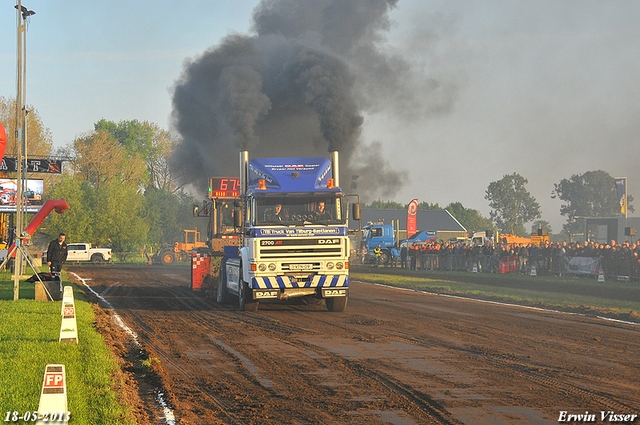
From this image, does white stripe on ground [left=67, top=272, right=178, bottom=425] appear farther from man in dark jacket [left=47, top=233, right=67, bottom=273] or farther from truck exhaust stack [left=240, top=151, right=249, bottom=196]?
truck exhaust stack [left=240, top=151, right=249, bottom=196]

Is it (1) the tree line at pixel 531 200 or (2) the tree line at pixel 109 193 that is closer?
(2) the tree line at pixel 109 193

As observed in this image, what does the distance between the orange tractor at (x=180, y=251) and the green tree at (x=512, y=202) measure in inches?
3674

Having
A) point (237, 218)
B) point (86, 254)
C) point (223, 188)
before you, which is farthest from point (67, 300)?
point (86, 254)

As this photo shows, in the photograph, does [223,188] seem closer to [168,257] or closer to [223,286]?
[223,286]

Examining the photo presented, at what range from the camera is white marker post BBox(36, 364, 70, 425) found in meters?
4.36

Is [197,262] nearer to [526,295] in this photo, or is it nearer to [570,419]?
[526,295]

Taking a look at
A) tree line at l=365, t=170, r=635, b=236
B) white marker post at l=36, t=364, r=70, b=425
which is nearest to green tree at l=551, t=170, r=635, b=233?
tree line at l=365, t=170, r=635, b=236

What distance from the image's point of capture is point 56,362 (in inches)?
333

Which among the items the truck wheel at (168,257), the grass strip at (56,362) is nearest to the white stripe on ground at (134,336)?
the grass strip at (56,362)

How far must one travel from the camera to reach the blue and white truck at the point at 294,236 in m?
15.3

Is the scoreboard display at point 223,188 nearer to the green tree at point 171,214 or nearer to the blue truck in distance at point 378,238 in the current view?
the blue truck in distance at point 378,238

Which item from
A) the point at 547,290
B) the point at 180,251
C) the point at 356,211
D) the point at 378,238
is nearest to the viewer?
the point at 356,211

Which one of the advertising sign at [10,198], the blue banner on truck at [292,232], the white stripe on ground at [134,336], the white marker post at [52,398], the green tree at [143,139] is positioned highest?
the green tree at [143,139]

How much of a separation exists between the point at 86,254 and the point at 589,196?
114 m
